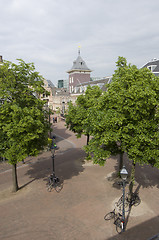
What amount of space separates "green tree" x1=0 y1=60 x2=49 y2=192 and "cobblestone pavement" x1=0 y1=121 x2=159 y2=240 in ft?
10.5

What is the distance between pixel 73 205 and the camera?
36.2ft

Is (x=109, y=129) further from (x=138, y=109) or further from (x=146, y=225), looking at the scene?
(x=146, y=225)

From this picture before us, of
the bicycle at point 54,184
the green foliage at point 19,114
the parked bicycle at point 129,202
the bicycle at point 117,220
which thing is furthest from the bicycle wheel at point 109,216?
the green foliage at point 19,114

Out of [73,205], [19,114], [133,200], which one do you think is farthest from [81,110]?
[133,200]

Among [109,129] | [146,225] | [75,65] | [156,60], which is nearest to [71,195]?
[146,225]

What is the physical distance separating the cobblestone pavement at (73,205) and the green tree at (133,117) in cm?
353

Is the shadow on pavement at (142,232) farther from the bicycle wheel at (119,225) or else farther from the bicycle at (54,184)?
the bicycle at (54,184)

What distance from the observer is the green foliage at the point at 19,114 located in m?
10.1

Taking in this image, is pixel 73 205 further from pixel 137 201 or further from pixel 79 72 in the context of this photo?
pixel 79 72

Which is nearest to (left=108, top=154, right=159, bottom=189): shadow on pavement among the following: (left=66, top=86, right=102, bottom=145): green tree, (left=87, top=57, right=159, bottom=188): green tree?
(left=66, top=86, right=102, bottom=145): green tree

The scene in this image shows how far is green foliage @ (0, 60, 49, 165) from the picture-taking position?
10125 millimetres

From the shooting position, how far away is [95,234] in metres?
8.70

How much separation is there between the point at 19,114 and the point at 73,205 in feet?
21.4

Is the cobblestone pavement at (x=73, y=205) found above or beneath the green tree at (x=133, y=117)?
beneath
